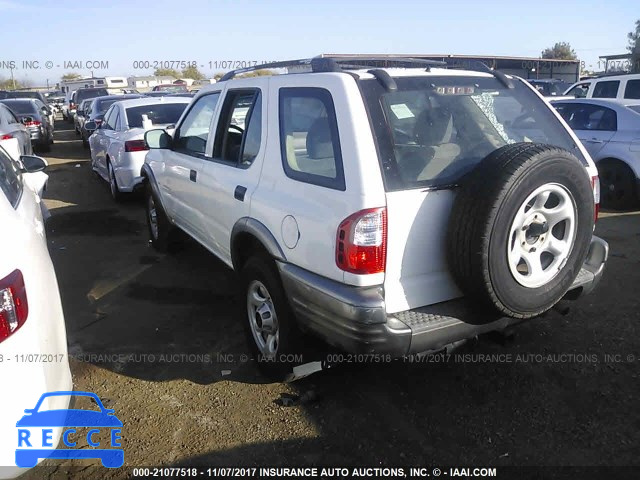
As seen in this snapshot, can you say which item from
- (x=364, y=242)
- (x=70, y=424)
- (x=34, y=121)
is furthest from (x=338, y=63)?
(x=34, y=121)

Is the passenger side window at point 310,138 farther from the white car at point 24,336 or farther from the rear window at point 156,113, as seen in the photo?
the rear window at point 156,113

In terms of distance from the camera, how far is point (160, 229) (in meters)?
5.87

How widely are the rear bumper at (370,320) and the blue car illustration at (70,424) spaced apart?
1229mm

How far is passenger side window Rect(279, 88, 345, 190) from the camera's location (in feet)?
9.14

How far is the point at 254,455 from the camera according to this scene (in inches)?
113

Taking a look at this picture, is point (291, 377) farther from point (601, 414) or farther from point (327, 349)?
point (601, 414)

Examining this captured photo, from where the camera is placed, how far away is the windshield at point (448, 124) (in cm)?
273

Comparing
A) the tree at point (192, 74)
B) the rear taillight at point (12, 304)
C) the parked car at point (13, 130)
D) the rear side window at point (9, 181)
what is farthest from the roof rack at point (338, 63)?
the tree at point (192, 74)

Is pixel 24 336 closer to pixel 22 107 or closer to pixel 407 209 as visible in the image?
pixel 407 209

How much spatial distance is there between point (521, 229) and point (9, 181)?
10.0 feet

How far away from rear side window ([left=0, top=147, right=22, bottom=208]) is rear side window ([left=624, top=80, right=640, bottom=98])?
35.3 feet

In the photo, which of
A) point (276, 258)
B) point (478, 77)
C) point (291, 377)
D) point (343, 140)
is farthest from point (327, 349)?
point (478, 77)

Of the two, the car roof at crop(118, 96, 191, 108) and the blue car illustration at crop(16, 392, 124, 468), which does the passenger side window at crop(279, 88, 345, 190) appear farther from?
the car roof at crop(118, 96, 191, 108)

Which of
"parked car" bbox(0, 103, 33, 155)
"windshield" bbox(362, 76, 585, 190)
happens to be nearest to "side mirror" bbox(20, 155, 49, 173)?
"windshield" bbox(362, 76, 585, 190)
